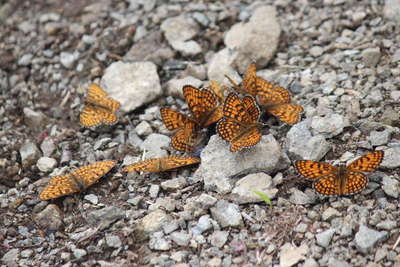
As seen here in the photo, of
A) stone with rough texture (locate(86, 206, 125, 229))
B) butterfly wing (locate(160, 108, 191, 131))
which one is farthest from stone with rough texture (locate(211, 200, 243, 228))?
butterfly wing (locate(160, 108, 191, 131))

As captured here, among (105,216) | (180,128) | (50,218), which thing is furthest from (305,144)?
(50,218)

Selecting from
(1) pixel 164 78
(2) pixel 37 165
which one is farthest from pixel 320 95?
(2) pixel 37 165

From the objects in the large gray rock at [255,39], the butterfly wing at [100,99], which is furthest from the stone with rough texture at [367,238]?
the butterfly wing at [100,99]

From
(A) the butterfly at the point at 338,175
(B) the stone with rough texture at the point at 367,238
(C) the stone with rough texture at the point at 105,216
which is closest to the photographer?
(B) the stone with rough texture at the point at 367,238

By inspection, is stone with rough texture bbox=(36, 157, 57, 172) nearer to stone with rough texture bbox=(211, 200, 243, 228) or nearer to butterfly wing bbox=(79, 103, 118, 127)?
butterfly wing bbox=(79, 103, 118, 127)

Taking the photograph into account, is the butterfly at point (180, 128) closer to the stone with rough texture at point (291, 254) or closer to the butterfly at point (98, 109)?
the butterfly at point (98, 109)

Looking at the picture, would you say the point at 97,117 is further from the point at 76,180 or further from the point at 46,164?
the point at 76,180

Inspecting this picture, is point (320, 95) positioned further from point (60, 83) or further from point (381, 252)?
point (60, 83)
